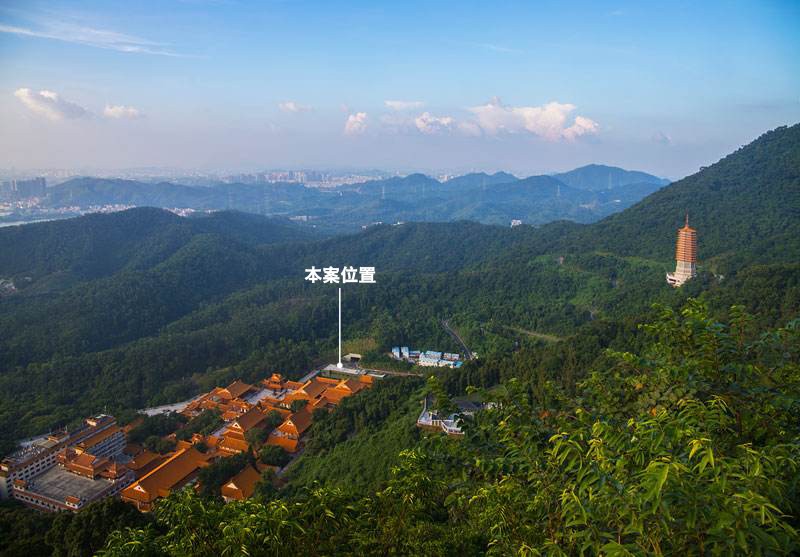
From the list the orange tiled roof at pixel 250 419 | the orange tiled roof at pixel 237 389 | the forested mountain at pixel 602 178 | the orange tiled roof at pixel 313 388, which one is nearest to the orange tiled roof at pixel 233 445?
the orange tiled roof at pixel 250 419

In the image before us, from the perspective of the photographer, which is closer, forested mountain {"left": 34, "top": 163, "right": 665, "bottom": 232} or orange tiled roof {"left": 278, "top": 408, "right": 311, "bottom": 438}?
orange tiled roof {"left": 278, "top": 408, "right": 311, "bottom": 438}

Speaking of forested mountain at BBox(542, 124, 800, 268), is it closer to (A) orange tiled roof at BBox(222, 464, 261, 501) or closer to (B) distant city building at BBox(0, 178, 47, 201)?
(A) orange tiled roof at BBox(222, 464, 261, 501)

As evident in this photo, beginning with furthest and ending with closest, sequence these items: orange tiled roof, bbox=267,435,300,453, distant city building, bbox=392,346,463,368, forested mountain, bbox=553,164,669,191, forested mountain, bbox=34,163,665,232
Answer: forested mountain, bbox=553,164,669,191 < forested mountain, bbox=34,163,665,232 < distant city building, bbox=392,346,463,368 < orange tiled roof, bbox=267,435,300,453

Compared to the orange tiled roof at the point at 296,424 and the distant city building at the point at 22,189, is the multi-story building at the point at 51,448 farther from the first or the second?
the distant city building at the point at 22,189

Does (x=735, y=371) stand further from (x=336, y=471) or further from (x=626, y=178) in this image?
(x=626, y=178)

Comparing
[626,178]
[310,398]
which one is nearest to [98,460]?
[310,398]

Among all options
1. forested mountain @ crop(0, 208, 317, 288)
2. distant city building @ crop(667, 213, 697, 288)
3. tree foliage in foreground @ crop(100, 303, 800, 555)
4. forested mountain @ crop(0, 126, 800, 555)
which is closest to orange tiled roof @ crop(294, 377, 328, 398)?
forested mountain @ crop(0, 126, 800, 555)
